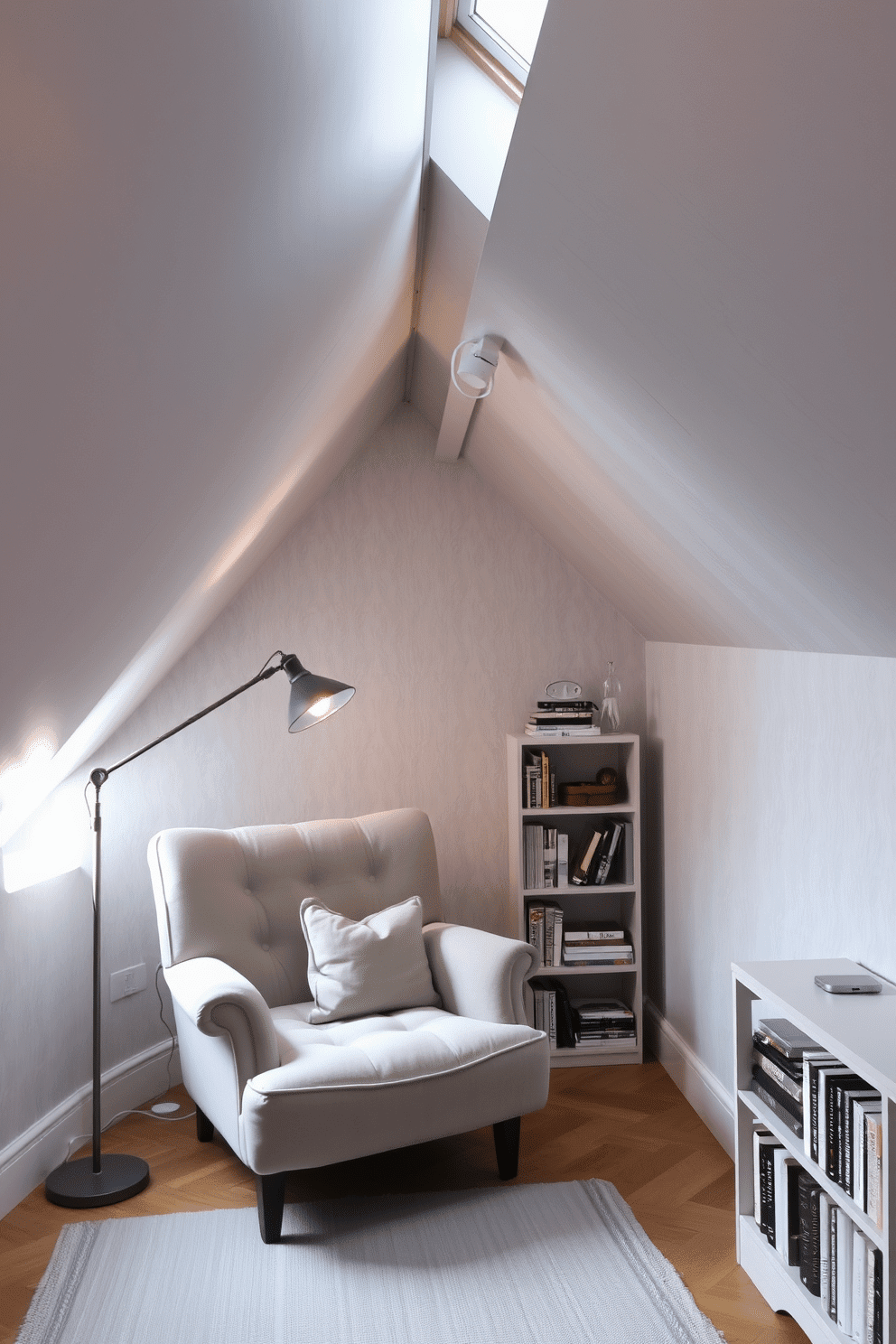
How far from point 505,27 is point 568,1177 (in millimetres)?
2779

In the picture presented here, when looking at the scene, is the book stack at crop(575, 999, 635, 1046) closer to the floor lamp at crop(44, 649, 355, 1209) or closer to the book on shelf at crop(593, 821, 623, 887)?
the book on shelf at crop(593, 821, 623, 887)

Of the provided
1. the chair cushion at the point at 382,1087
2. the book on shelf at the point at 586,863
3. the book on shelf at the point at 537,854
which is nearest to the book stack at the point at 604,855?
the book on shelf at the point at 586,863

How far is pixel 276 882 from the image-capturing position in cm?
335

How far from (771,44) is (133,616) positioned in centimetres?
175

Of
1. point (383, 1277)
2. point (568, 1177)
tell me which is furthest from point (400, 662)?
point (383, 1277)

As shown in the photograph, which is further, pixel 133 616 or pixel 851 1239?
pixel 133 616

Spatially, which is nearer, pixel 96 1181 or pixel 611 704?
pixel 96 1181

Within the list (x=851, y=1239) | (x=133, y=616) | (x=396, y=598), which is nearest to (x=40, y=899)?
(x=133, y=616)

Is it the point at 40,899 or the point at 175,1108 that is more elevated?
the point at 40,899

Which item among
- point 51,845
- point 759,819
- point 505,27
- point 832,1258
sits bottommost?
point 832,1258

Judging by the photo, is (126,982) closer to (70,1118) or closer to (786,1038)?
(70,1118)

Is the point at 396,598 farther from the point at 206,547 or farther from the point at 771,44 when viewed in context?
the point at 771,44

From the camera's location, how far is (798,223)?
1077 millimetres

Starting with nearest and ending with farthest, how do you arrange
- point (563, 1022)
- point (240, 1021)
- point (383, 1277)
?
point (383, 1277), point (240, 1021), point (563, 1022)
